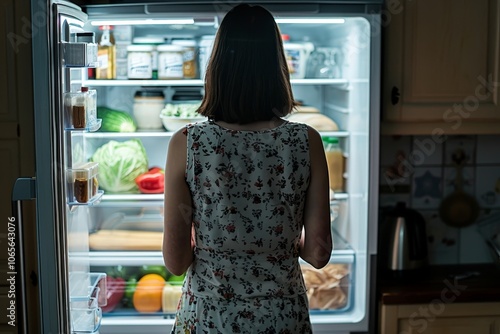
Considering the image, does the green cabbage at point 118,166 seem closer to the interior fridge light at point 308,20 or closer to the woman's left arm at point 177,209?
the interior fridge light at point 308,20

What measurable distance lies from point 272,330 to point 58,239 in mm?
523

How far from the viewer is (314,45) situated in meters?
2.63

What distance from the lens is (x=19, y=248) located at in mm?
1424

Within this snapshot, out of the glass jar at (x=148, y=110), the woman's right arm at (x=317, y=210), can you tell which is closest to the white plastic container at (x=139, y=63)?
the glass jar at (x=148, y=110)

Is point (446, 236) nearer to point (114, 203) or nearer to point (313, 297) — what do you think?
point (313, 297)

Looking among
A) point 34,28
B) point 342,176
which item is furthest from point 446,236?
point 34,28

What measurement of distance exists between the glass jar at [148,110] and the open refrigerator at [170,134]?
0.08ft

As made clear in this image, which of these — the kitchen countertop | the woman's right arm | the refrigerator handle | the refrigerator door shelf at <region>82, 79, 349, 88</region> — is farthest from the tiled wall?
the refrigerator handle

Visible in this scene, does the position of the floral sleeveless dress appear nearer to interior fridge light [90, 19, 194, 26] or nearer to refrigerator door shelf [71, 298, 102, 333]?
refrigerator door shelf [71, 298, 102, 333]

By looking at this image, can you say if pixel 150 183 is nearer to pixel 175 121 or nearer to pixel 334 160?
pixel 175 121

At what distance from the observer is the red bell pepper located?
2.46m

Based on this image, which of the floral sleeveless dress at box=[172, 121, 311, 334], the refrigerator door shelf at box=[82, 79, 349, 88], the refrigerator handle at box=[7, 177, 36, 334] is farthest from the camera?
the refrigerator door shelf at box=[82, 79, 349, 88]

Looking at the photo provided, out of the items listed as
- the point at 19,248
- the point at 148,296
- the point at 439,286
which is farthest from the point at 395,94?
the point at 19,248

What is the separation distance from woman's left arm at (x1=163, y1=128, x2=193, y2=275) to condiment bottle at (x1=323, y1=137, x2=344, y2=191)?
1008 mm
